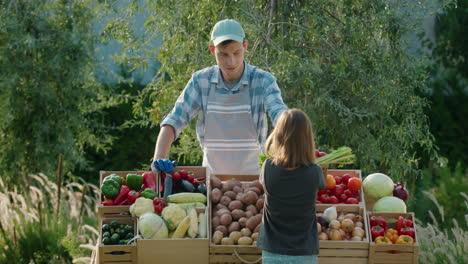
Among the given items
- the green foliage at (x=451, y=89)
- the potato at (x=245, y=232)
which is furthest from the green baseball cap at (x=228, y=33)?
the green foliage at (x=451, y=89)

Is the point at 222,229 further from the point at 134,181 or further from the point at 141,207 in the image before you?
the point at 134,181

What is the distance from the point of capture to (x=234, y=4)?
20.4 ft

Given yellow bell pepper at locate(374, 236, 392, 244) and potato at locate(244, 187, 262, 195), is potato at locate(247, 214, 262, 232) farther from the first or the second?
yellow bell pepper at locate(374, 236, 392, 244)

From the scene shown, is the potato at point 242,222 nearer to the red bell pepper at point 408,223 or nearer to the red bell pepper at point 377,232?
the red bell pepper at point 377,232

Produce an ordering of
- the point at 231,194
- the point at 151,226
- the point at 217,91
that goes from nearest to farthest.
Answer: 1. the point at 151,226
2. the point at 231,194
3. the point at 217,91

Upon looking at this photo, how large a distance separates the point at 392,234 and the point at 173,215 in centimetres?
114

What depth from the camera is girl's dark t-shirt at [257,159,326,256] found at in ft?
11.3

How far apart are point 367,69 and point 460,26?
12.0 feet

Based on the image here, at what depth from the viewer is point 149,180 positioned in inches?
164

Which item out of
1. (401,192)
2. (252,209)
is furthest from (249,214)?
(401,192)

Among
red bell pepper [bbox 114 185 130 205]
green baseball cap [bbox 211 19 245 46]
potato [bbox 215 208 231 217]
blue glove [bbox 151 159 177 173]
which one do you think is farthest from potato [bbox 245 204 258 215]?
green baseball cap [bbox 211 19 245 46]

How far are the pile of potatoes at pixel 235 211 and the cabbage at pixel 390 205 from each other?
0.67 m

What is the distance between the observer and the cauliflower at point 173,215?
380cm

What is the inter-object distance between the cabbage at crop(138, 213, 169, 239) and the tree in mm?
2403
